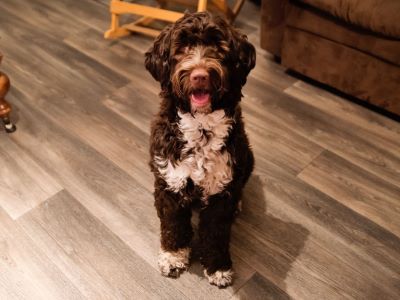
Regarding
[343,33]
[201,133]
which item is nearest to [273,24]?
[343,33]

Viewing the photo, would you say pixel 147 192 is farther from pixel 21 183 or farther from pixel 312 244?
pixel 312 244

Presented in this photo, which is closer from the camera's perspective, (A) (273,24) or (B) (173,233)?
(B) (173,233)

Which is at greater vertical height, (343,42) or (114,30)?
(343,42)

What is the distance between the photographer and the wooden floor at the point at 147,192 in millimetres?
1594

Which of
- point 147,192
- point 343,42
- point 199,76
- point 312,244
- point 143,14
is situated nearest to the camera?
point 199,76

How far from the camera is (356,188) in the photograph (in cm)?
195

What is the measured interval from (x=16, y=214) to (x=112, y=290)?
62 cm

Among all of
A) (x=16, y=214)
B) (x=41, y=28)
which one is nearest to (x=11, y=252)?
(x=16, y=214)

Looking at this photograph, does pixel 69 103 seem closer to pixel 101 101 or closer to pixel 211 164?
pixel 101 101

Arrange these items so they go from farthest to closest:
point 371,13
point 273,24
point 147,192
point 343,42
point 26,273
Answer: point 273,24 → point 343,42 → point 371,13 → point 147,192 → point 26,273

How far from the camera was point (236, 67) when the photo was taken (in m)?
1.22

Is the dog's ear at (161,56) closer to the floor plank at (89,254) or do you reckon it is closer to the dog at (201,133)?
the dog at (201,133)

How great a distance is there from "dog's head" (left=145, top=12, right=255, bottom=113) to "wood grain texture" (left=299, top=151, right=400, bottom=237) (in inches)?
38.1

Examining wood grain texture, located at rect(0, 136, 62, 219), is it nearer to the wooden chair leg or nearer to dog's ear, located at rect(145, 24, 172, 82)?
dog's ear, located at rect(145, 24, 172, 82)
